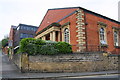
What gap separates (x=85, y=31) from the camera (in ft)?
49.2

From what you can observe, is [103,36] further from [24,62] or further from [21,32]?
[21,32]

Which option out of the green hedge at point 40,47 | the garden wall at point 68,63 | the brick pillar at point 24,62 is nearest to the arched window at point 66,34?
the green hedge at point 40,47

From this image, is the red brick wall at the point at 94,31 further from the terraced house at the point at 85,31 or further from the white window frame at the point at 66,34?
the white window frame at the point at 66,34

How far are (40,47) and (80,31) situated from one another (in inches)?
222

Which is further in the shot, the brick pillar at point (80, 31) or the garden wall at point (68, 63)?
the brick pillar at point (80, 31)

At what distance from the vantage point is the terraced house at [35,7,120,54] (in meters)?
14.6

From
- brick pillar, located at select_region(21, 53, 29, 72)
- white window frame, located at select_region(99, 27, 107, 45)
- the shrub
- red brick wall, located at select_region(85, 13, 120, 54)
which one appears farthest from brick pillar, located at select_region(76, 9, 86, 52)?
brick pillar, located at select_region(21, 53, 29, 72)

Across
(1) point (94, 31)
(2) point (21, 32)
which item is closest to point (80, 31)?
(1) point (94, 31)

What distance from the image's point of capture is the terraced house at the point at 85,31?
14.6 m

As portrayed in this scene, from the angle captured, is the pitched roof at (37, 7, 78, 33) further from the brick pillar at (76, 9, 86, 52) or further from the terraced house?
the brick pillar at (76, 9, 86, 52)

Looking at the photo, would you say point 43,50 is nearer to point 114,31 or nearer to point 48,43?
point 48,43

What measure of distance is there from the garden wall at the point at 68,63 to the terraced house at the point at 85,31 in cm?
186

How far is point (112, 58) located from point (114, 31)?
856 cm

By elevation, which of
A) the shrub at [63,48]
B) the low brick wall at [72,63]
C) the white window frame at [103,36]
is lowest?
the low brick wall at [72,63]
